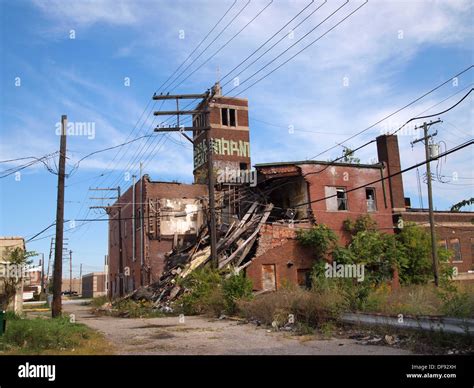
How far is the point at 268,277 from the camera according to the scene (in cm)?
2662

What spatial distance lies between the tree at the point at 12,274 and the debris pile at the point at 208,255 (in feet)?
21.8

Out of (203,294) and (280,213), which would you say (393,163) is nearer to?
(280,213)

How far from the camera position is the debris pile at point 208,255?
26109 mm

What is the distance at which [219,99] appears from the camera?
48.7 meters

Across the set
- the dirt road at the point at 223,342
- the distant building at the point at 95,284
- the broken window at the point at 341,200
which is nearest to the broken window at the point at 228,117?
the broken window at the point at 341,200

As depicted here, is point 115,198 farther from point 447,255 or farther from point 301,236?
point 447,255

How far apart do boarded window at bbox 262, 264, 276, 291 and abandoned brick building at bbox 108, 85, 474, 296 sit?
0.19 ft

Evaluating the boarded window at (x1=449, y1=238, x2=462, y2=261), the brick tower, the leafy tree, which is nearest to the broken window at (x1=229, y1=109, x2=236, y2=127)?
the brick tower

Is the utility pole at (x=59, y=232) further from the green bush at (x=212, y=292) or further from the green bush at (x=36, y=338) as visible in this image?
the green bush at (x=212, y=292)

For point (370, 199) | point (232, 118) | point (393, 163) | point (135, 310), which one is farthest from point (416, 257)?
point (232, 118)

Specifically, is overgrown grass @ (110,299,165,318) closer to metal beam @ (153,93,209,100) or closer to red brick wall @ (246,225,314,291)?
red brick wall @ (246,225,314,291)

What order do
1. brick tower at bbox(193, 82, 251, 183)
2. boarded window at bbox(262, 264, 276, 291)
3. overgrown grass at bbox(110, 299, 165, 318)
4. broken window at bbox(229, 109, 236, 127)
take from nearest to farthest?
overgrown grass at bbox(110, 299, 165, 318) → boarded window at bbox(262, 264, 276, 291) → brick tower at bbox(193, 82, 251, 183) → broken window at bbox(229, 109, 236, 127)

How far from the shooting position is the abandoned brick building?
89.7ft
